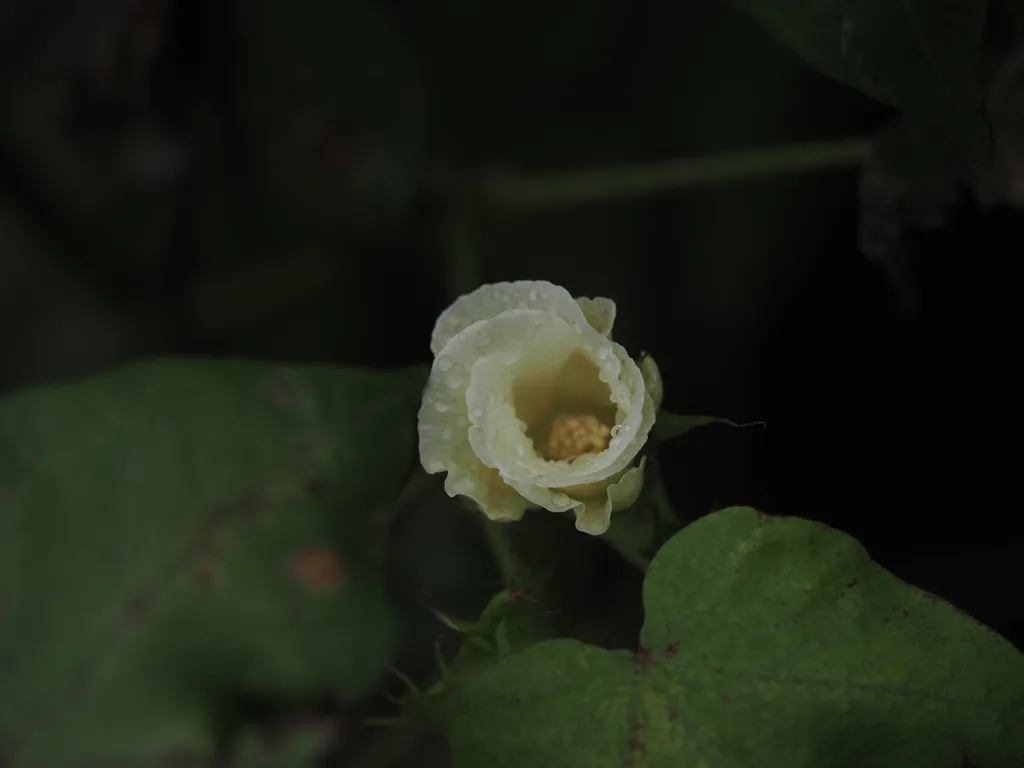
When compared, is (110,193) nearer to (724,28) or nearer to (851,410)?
(724,28)

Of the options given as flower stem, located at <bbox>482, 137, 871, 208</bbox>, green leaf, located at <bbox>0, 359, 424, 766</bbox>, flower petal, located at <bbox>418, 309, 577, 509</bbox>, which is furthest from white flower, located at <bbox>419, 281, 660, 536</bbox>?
flower stem, located at <bbox>482, 137, 871, 208</bbox>

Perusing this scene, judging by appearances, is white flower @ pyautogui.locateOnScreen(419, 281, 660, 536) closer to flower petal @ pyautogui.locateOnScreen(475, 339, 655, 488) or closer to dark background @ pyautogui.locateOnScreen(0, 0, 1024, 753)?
flower petal @ pyautogui.locateOnScreen(475, 339, 655, 488)

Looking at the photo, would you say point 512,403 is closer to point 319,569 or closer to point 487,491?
point 487,491

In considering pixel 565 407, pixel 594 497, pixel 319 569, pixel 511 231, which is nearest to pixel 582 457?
pixel 594 497

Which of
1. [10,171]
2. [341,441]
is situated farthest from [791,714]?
[10,171]

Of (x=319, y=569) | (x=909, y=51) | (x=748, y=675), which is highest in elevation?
(x=909, y=51)
